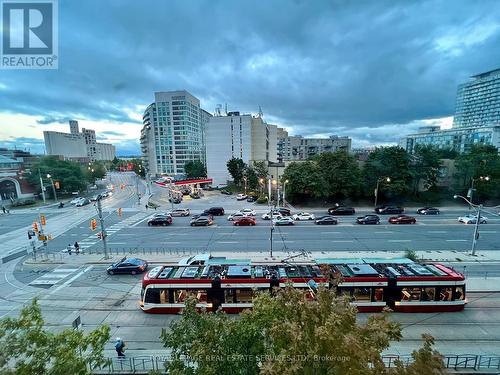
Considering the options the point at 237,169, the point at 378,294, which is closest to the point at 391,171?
the point at 378,294

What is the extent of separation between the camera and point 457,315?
14172 millimetres

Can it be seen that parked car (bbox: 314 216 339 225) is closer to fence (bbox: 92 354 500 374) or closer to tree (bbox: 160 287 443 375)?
fence (bbox: 92 354 500 374)

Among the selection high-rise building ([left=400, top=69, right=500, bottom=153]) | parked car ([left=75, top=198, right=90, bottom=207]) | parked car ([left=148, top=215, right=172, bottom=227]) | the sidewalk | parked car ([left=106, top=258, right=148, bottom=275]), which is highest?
high-rise building ([left=400, top=69, right=500, bottom=153])

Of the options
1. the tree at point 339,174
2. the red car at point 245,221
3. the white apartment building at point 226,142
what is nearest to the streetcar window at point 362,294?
the red car at point 245,221

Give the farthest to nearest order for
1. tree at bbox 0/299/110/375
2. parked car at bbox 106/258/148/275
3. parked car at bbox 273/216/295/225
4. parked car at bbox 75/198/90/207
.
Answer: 1. parked car at bbox 75/198/90/207
2. parked car at bbox 273/216/295/225
3. parked car at bbox 106/258/148/275
4. tree at bbox 0/299/110/375

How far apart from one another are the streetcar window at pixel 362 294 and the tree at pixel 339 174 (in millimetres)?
29671

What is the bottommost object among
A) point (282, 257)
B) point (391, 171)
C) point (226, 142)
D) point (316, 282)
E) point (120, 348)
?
point (282, 257)

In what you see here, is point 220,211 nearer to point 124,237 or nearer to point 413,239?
point 124,237

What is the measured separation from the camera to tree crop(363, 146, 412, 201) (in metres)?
42.8

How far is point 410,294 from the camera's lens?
14.2 m

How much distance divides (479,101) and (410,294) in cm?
20334

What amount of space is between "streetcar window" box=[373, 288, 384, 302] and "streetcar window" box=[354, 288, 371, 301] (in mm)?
360

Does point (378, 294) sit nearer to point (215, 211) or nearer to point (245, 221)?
point (245, 221)

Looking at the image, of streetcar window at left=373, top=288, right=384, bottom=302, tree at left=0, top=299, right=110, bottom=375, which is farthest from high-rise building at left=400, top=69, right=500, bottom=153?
tree at left=0, top=299, right=110, bottom=375
